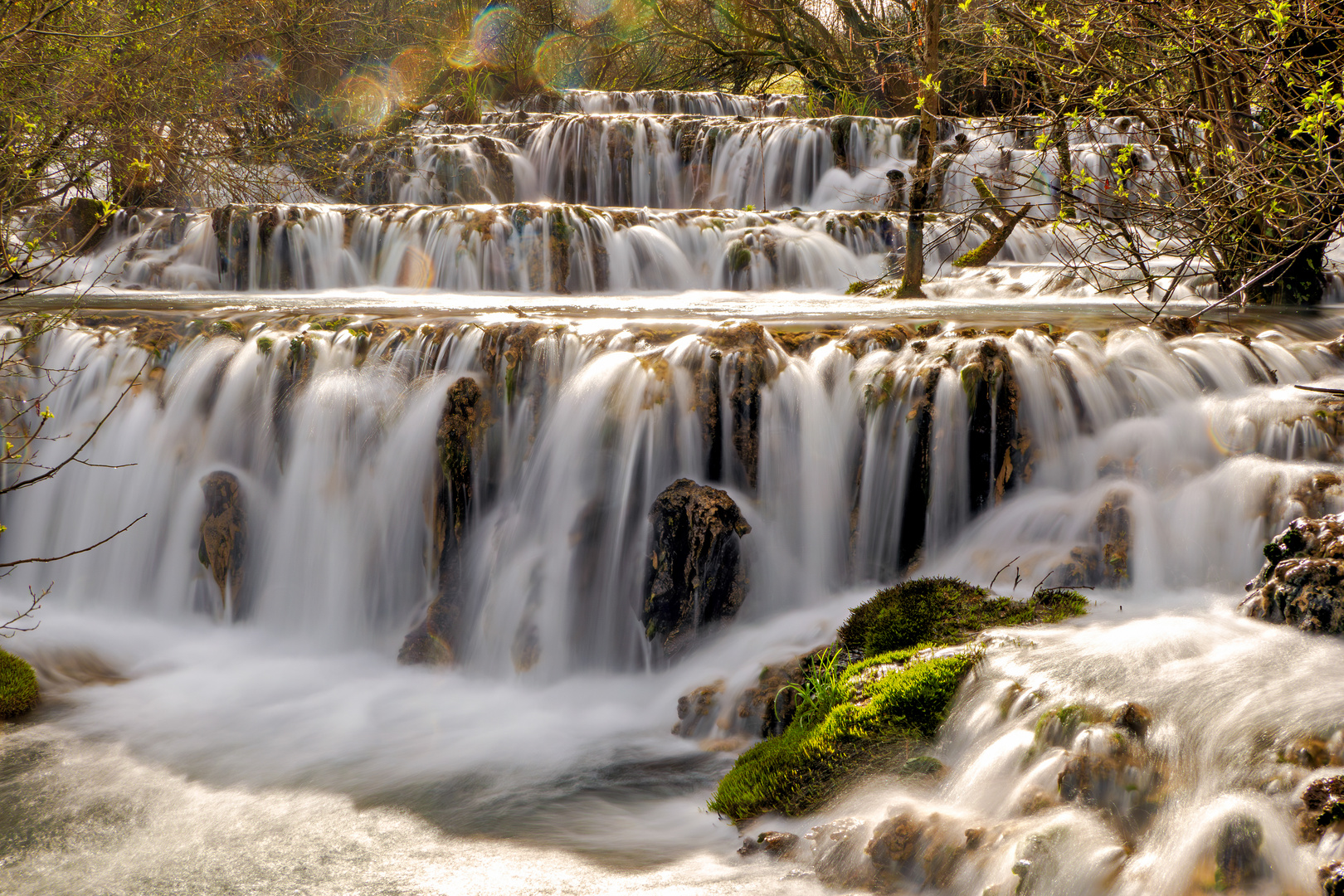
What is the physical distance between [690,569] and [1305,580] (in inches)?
130

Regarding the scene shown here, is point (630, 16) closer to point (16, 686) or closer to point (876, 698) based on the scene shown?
point (16, 686)

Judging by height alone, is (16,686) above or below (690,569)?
below

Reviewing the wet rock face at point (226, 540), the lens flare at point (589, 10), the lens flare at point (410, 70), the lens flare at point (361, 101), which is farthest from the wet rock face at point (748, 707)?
the lens flare at point (589, 10)

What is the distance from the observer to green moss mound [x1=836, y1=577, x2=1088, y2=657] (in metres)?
4.95

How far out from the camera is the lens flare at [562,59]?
78.7 feet

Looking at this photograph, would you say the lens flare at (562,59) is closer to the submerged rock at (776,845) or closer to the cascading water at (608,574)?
the cascading water at (608,574)

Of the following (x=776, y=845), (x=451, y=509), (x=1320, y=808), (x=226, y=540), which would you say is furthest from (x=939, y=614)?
(x=226, y=540)

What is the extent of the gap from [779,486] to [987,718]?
110 inches

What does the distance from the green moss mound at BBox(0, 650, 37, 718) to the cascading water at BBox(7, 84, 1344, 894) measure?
0.17m

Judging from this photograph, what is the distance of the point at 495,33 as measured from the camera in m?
23.2

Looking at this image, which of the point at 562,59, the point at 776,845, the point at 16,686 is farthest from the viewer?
the point at 562,59

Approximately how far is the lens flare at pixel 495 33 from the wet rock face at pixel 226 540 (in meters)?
17.8

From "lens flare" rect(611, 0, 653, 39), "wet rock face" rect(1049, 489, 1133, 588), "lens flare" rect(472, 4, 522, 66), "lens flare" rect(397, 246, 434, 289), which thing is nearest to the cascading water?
"wet rock face" rect(1049, 489, 1133, 588)

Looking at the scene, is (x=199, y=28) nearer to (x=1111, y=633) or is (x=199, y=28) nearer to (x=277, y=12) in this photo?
(x=277, y=12)
